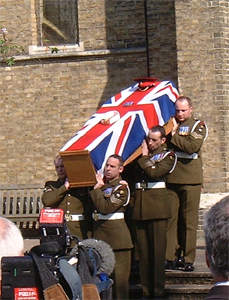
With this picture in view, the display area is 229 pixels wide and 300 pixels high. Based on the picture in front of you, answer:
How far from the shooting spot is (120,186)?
784 centimetres

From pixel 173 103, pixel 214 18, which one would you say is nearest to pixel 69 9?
pixel 214 18

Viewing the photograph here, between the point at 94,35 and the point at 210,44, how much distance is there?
8.59 ft

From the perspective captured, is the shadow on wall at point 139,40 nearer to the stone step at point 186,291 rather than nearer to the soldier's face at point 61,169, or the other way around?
the stone step at point 186,291

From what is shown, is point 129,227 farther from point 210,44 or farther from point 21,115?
point 21,115

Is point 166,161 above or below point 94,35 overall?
below

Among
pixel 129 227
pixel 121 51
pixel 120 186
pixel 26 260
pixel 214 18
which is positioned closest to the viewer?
pixel 26 260

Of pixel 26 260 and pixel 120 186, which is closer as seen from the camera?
pixel 26 260

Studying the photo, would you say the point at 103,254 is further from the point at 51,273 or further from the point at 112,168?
the point at 112,168

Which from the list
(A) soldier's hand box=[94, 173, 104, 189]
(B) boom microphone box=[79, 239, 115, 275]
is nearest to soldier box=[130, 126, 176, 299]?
(A) soldier's hand box=[94, 173, 104, 189]

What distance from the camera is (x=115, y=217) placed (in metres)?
8.05

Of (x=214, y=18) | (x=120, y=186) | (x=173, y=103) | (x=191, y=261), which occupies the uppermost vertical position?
(x=214, y=18)

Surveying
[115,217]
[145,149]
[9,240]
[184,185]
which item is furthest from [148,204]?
[9,240]

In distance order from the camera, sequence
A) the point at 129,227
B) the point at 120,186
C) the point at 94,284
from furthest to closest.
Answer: the point at 129,227 < the point at 120,186 < the point at 94,284

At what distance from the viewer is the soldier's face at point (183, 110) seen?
28.2 feet
